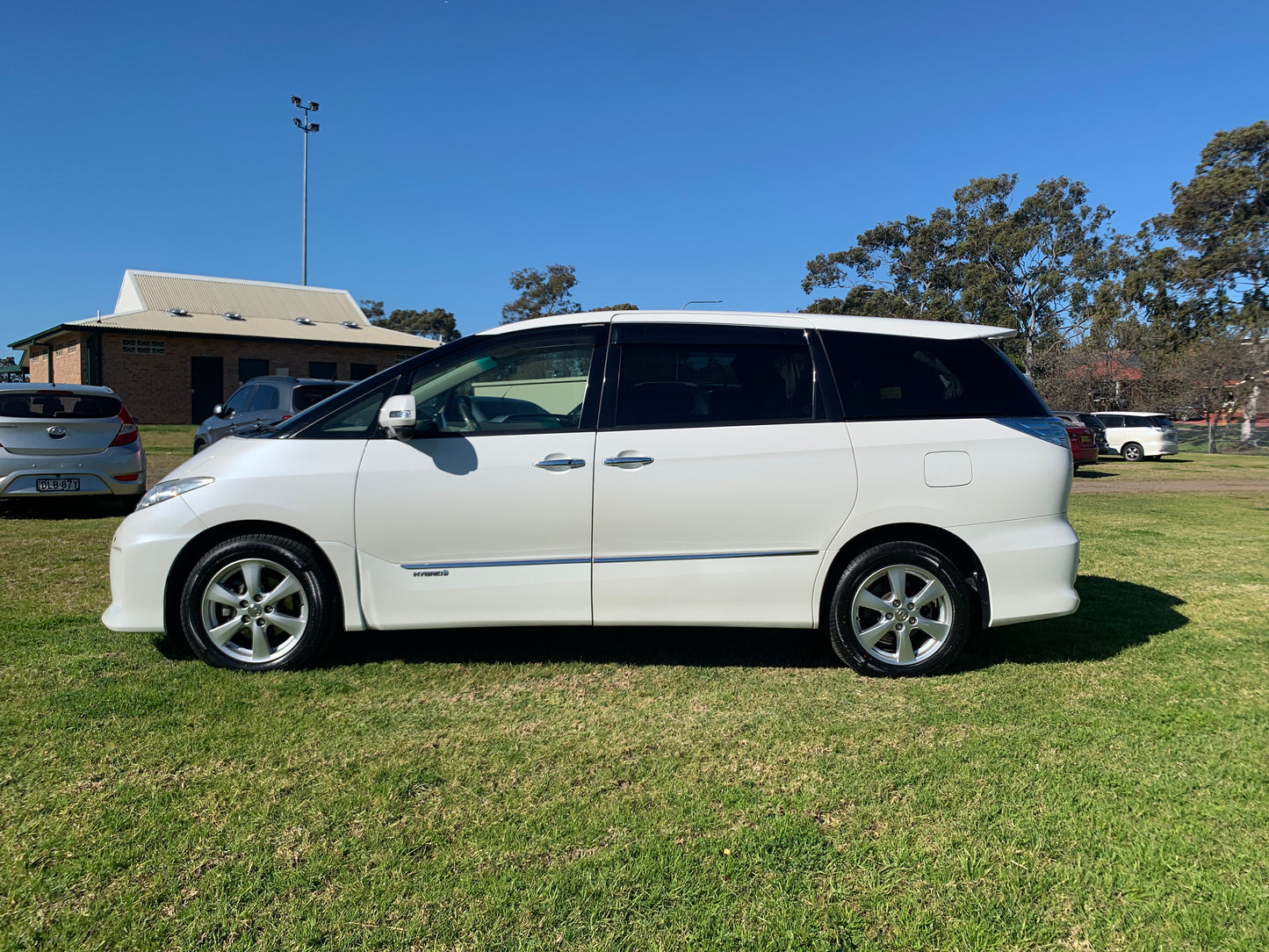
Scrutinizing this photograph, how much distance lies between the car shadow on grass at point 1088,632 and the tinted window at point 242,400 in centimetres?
1102

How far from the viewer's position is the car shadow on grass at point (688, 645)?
466 centimetres

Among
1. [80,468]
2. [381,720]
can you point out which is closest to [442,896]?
[381,720]

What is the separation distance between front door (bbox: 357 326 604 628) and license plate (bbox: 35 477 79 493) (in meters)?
6.89

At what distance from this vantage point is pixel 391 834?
109 inches

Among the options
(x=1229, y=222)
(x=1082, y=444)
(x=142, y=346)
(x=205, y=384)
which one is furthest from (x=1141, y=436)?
(x=142, y=346)

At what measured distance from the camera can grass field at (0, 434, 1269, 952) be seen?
236 cm

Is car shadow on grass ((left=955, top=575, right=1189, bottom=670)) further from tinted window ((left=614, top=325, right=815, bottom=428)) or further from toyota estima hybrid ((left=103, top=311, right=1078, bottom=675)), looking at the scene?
tinted window ((left=614, top=325, right=815, bottom=428))

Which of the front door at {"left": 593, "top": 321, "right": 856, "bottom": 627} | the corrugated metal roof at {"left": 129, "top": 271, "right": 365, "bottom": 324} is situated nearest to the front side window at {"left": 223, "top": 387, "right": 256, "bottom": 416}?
the front door at {"left": 593, "top": 321, "right": 856, "bottom": 627}

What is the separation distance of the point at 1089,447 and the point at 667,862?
20.9 metres

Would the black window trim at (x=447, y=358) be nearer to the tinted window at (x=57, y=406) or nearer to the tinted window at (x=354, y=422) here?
the tinted window at (x=354, y=422)

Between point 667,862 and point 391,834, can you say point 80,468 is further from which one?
point 667,862

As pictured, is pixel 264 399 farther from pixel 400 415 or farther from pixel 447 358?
pixel 400 415

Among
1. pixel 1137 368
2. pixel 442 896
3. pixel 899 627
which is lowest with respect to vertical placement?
pixel 442 896

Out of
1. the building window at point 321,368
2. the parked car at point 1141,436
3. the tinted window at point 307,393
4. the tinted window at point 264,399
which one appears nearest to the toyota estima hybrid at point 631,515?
the tinted window at point 307,393
